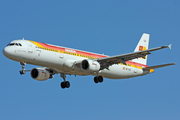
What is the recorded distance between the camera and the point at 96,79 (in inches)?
1860

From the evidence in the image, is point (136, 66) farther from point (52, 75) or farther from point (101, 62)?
point (52, 75)

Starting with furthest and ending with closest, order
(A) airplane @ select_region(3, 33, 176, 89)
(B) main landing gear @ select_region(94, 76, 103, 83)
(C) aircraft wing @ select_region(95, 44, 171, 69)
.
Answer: (B) main landing gear @ select_region(94, 76, 103, 83)
(C) aircraft wing @ select_region(95, 44, 171, 69)
(A) airplane @ select_region(3, 33, 176, 89)

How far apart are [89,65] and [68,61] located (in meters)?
2.71

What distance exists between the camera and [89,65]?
43.8 meters

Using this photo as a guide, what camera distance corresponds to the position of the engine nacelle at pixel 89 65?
144 feet

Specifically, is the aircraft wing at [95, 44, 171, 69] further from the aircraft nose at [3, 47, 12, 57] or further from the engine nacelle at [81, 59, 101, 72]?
the aircraft nose at [3, 47, 12, 57]

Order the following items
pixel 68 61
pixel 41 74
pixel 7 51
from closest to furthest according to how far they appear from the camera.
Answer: pixel 7 51 → pixel 68 61 → pixel 41 74

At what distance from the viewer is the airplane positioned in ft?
135

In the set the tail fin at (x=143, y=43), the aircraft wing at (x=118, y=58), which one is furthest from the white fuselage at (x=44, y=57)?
the tail fin at (x=143, y=43)

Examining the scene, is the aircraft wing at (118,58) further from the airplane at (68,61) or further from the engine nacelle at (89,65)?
the engine nacelle at (89,65)

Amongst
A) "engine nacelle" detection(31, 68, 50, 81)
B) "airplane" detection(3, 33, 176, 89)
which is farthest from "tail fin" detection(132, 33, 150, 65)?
"engine nacelle" detection(31, 68, 50, 81)

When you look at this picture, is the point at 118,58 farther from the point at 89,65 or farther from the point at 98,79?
the point at 89,65

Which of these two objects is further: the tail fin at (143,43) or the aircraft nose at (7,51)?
the tail fin at (143,43)

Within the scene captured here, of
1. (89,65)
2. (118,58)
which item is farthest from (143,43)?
(89,65)
